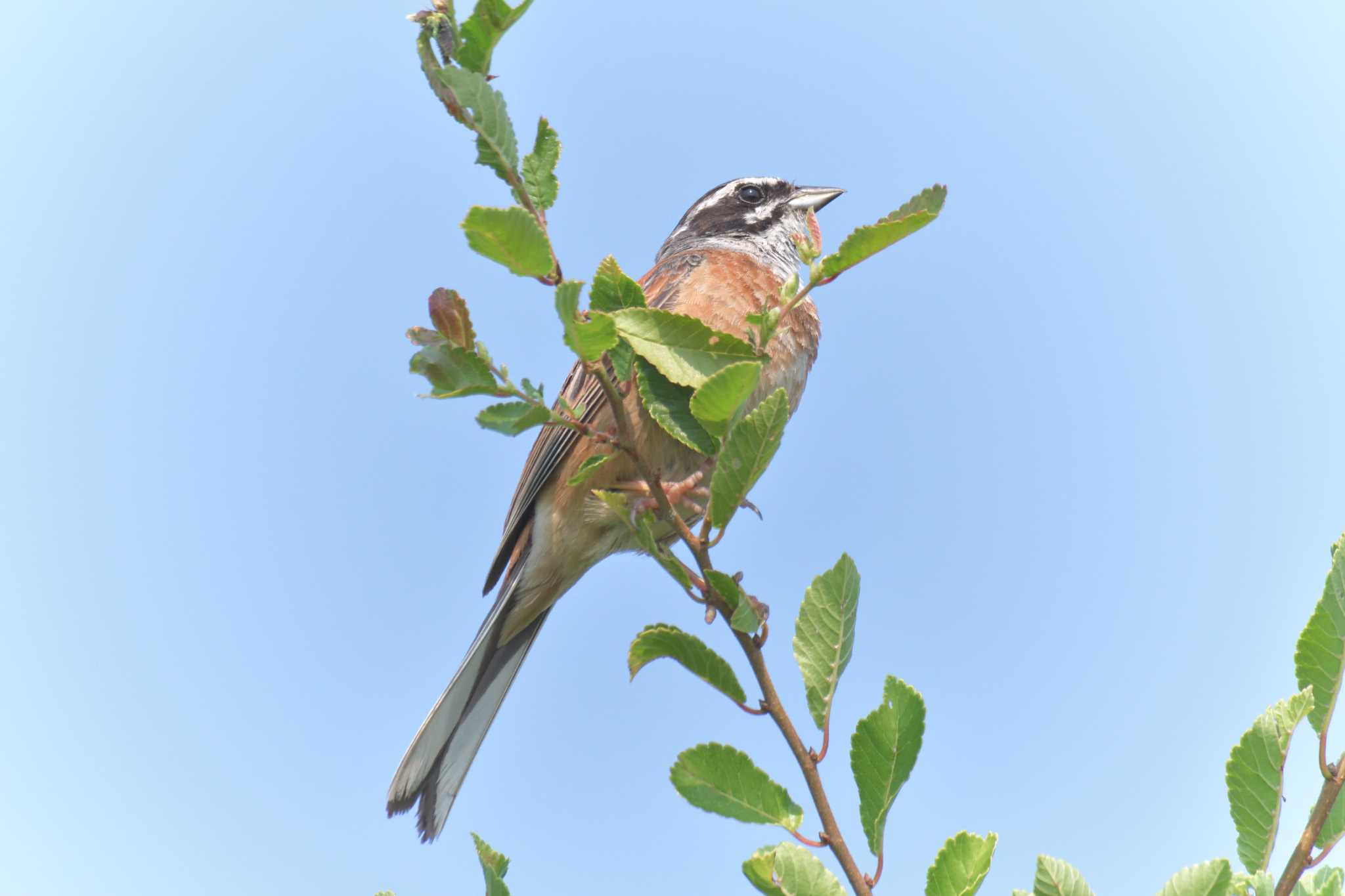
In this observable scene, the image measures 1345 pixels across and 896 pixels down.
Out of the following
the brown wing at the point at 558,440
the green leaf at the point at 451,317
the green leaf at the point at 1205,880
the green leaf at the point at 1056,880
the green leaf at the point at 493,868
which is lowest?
the green leaf at the point at 1205,880

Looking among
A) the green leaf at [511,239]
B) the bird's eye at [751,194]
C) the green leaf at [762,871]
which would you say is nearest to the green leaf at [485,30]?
the green leaf at [511,239]

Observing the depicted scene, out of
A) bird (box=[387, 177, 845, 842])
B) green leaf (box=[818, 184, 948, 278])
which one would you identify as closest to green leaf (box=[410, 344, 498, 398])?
green leaf (box=[818, 184, 948, 278])

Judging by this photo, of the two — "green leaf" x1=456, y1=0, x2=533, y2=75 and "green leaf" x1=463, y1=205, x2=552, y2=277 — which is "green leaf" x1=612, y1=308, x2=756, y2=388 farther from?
"green leaf" x1=456, y1=0, x2=533, y2=75

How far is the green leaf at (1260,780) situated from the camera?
223 centimetres

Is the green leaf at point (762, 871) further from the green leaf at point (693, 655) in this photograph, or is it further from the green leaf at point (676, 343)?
the green leaf at point (676, 343)

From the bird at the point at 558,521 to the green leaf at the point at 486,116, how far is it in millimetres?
2287

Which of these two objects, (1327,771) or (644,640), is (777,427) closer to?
(644,640)

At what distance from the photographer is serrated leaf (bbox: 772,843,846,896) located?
2.12m

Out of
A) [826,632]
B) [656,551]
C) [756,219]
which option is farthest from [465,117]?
[756,219]

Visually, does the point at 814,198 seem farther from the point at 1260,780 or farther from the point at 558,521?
the point at 1260,780

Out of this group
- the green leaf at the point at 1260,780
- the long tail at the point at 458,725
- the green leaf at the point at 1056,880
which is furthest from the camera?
the long tail at the point at 458,725

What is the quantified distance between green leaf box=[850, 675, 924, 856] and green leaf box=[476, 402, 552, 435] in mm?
924

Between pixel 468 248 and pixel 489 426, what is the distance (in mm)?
409

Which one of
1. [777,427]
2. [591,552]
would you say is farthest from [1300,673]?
[591,552]
